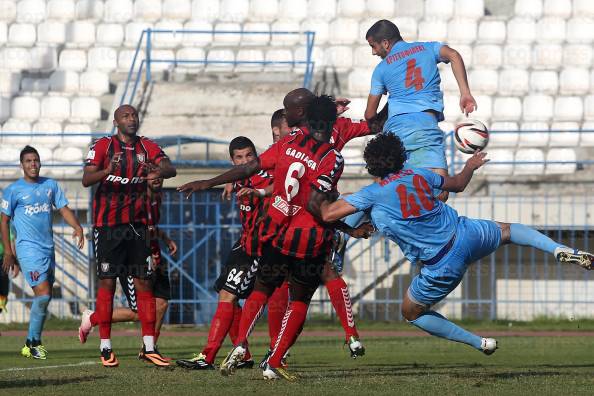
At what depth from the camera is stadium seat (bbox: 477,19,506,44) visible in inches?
874

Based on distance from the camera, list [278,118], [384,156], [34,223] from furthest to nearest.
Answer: [34,223]
[278,118]
[384,156]

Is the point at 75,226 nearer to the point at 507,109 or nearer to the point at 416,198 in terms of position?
the point at 416,198

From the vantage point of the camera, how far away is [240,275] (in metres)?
9.56

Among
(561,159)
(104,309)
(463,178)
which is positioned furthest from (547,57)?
(463,178)

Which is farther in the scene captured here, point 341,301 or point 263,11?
point 263,11

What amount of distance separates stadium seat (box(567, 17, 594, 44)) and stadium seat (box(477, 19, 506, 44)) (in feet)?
3.99

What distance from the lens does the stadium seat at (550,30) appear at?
22094 millimetres

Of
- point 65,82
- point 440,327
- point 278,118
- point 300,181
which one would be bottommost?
point 440,327

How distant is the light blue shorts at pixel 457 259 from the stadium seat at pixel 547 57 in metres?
13.6

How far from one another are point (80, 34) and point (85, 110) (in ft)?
8.36

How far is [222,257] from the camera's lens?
58.9 ft

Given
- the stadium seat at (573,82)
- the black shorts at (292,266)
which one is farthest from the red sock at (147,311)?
the stadium seat at (573,82)

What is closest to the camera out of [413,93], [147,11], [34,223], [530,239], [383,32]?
[530,239]

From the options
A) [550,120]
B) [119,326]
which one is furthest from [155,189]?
[550,120]
